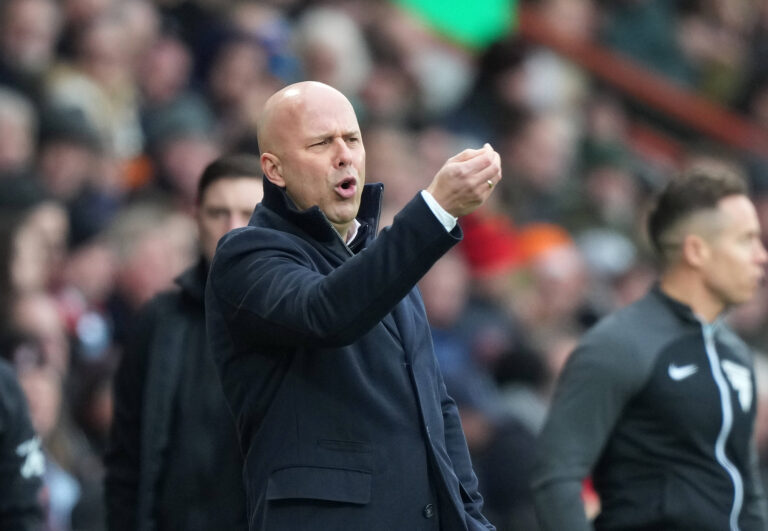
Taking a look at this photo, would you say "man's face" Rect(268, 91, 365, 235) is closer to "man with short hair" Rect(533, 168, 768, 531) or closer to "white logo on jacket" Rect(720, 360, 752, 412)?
"man with short hair" Rect(533, 168, 768, 531)

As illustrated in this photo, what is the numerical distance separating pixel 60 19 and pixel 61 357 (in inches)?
110

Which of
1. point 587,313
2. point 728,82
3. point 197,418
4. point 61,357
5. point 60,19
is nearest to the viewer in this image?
point 197,418

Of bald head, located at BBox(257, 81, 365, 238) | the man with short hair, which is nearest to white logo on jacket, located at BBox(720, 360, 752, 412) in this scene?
the man with short hair

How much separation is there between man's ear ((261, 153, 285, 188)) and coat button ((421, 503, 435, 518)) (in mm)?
794

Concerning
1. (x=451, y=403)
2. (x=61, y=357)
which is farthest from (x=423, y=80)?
(x=451, y=403)

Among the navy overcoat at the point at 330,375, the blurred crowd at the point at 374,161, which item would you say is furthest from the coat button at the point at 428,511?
the blurred crowd at the point at 374,161

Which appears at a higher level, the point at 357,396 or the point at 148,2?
the point at 148,2

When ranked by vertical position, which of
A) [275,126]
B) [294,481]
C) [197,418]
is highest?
[275,126]

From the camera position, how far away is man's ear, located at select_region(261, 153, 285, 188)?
349 cm

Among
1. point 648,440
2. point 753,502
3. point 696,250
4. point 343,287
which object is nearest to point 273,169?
point 343,287

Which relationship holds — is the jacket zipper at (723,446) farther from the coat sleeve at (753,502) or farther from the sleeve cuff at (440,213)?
the sleeve cuff at (440,213)

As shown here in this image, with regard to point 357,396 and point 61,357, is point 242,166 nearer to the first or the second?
point 357,396

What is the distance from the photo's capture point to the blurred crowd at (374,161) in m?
6.46

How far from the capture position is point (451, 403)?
372cm
